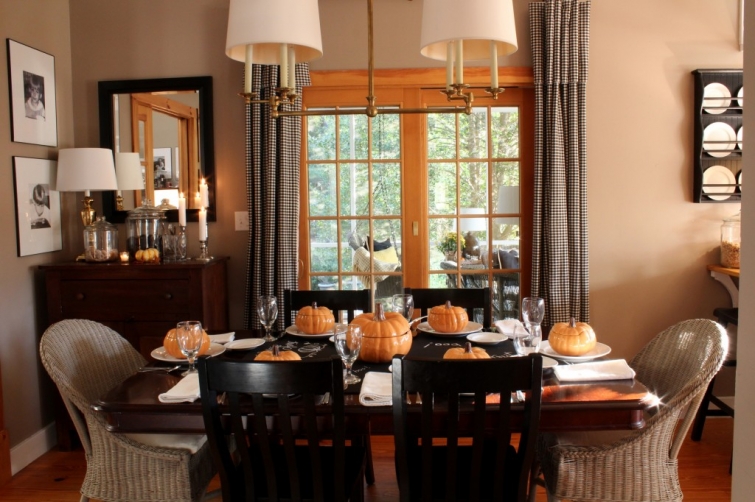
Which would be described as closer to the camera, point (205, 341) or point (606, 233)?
point (205, 341)

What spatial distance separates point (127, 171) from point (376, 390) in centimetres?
256

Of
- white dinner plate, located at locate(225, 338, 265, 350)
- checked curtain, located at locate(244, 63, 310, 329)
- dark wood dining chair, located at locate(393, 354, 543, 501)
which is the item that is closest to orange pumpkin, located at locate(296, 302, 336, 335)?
white dinner plate, located at locate(225, 338, 265, 350)

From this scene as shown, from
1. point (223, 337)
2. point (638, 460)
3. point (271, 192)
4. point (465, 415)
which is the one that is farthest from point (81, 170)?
point (638, 460)

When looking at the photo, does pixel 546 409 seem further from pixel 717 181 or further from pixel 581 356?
pixel 717 181

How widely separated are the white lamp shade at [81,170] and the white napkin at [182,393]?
1.88 metres

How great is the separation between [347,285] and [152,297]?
1.15m

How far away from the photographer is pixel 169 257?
12.4ft

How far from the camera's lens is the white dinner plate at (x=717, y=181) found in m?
3.88

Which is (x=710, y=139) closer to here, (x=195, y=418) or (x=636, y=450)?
(x=636, y=450)

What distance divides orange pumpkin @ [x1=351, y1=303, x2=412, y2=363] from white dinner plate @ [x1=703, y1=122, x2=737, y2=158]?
2542mm

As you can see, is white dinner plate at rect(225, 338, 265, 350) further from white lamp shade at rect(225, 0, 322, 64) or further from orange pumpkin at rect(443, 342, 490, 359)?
white lamp shade at rect(225, 0, 322, 64)

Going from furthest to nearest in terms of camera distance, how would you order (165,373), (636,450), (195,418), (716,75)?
1. (716,75)
2. (165,373)
3. (636,450)
4. (195,418)

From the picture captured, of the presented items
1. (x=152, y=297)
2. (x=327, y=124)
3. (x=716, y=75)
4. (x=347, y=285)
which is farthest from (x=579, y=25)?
(x=152, y=297)

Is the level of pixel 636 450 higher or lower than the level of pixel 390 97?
lower
